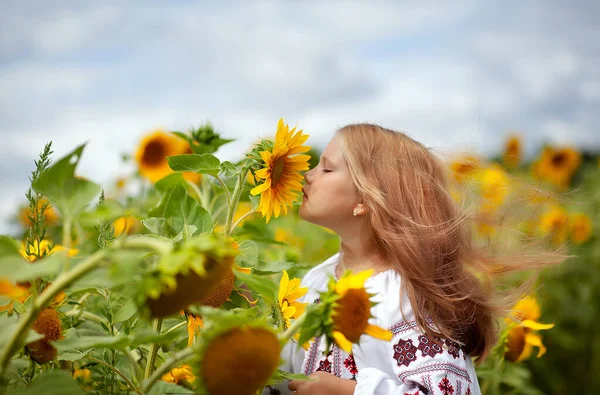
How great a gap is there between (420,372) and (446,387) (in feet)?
0.15

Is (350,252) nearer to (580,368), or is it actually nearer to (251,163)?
A: (251,163)

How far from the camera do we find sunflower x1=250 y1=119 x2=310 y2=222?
0.96m

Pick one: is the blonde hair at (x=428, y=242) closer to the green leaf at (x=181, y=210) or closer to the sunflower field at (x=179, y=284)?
the sunflower field at (x=179, y=284)

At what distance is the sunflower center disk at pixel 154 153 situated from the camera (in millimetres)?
1899

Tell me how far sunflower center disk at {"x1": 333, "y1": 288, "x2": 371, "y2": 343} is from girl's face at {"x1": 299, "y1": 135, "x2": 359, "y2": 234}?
23.2 inches

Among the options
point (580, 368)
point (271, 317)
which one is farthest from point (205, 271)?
point (580, 368)

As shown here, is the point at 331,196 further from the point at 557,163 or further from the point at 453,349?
the point at 557,163

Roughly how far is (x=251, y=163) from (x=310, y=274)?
0.46m

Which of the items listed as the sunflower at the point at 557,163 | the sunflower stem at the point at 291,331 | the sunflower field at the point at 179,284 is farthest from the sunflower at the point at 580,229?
the sunflower stem at the point at 291,331

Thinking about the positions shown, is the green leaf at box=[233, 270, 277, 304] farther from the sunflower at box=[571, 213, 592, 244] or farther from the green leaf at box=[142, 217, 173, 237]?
the sunflower at box=[571, 213, 592, 244]

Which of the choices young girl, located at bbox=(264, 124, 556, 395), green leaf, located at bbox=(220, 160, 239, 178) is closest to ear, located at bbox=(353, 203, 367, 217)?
young girl, located at bbox=(264, 124, 556, 395)

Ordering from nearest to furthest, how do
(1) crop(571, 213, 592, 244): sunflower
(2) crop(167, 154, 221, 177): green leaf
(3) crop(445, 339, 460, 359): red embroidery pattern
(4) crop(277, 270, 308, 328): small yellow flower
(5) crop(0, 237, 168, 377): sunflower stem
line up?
1. (5) crop(0, 237, 168, 377): sunflower stem
2. (4) crop(277, 270, 308, 328): small yellow flower
3. (2) crop(167, 154, 221, 177): green leaf
4. (3) crop(445, 339, 460, 359): red embroidery pattern
5. (1) crop(571, 213, 592, 244): sunflower

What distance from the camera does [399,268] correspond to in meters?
1.14

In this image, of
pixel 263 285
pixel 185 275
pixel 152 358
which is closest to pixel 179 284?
pixel 185 275
